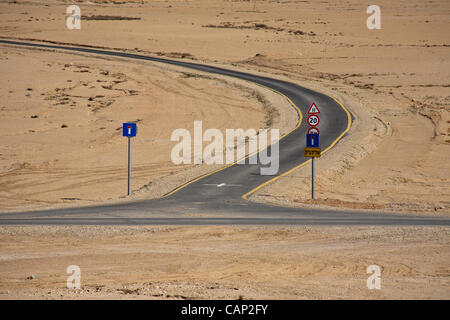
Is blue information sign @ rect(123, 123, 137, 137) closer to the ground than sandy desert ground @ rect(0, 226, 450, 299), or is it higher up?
higher up

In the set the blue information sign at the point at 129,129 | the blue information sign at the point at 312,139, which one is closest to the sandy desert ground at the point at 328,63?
the blue information sign at the point at 312,139

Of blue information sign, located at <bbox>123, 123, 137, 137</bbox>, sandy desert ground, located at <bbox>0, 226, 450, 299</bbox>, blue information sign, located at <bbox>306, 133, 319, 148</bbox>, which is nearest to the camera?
sandy desert ground, located at <bbox>0, 226, 450, 299</bbox>

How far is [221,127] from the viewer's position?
151 ft

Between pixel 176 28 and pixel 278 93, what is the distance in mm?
44402

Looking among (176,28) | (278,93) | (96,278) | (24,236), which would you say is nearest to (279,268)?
(96,278)

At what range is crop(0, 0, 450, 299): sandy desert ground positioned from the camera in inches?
639

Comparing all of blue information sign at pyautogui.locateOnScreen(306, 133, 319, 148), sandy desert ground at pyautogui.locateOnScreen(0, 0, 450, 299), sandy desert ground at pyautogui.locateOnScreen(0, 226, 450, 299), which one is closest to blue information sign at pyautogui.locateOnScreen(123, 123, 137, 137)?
sandy desert ground at pyautogui.locateOnScreen(0, 0, 450, 299)

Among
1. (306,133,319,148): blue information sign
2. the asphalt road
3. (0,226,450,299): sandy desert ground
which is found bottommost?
the asphalt road

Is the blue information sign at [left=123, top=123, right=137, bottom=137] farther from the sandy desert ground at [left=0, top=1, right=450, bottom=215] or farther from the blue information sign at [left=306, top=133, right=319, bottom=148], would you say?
the blue information sign at [left=306, top=133, right=319, bottom=148]

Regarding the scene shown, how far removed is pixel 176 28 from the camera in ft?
318

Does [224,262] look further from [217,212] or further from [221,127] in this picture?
[221,127]

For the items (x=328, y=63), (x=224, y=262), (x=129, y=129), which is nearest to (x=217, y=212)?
(x=129, y=129)

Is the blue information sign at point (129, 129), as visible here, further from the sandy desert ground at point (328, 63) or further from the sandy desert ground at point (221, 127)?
the sandy desert ground at point (328, 63)

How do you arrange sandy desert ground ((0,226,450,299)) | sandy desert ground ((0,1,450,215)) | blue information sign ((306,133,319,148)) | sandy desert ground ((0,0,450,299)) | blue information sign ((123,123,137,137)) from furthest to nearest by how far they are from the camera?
sandy desert ground ((0,1,450,215))
blue information sign ((123,123,137,137))
blue information sign ((306,133,319,148))
sandy desert ground ((0,0,450,299))
sandy desert ground ((0,226,450,299))
